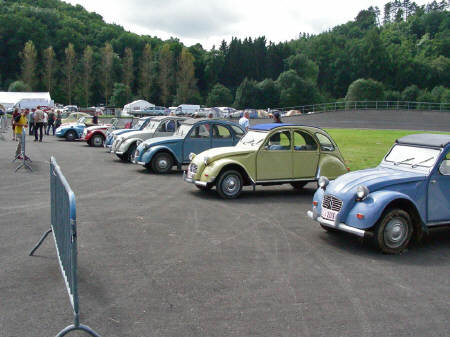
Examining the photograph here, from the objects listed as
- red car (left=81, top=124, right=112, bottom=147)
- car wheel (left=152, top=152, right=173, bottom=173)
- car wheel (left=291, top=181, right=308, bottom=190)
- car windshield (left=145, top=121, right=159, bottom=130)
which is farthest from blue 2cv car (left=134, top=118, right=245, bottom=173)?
red car (left=81, top=124, right=112, bottom=147)

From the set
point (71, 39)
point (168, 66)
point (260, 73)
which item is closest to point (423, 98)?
point (260, 73)

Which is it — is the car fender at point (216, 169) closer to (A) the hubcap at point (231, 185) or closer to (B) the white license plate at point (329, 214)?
(A) the hubcap at point (231, 185)

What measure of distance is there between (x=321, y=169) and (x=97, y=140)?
17.2m

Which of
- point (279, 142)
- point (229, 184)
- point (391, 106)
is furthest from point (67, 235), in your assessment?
point (391, 106)

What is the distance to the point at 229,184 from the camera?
11477 millimetres

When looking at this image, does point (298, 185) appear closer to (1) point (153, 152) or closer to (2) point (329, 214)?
(1) point (153, 152)

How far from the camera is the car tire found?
85.5ft

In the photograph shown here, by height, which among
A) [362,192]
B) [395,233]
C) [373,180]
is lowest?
[395,233]

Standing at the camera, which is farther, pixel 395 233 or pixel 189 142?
pixel 189 142

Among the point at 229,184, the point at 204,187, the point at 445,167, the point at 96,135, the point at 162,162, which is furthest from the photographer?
the point at 96,135

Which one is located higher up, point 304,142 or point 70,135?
point 304,142

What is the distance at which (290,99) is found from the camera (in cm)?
10525

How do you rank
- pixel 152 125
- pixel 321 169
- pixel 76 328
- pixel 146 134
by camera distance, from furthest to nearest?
pixel 152 125
pixel 146 134
pixel 321 169
pixel 76 328

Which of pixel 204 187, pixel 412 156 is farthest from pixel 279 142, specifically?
pixel 412 156
